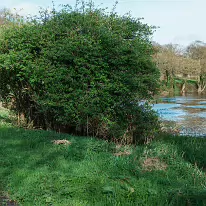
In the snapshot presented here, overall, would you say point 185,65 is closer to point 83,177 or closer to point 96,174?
point 96,174

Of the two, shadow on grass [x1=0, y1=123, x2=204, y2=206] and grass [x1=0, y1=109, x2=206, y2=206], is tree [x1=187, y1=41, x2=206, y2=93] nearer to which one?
grass [x1=0, y1=109, x2=206, y2=206]

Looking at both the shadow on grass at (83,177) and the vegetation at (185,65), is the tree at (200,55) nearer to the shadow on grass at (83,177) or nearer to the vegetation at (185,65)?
the vegetation at (185,65)

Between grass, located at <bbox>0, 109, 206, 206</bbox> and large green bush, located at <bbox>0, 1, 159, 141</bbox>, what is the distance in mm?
1419

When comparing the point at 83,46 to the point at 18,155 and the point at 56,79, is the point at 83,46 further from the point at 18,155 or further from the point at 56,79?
the point at 18,155

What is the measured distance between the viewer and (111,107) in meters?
8.79

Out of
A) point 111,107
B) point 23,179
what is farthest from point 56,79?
point 23,179

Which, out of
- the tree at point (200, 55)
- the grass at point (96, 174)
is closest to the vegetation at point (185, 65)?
the tree at point (200, 55)

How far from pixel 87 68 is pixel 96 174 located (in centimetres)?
415

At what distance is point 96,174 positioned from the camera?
550cm

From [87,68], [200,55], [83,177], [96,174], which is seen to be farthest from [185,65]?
[83,177]

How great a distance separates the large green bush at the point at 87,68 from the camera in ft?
28.7

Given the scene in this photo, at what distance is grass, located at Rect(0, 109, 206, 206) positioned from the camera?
4523mm

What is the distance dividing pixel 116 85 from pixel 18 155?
3375 mm

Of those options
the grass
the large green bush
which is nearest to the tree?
the large green bush
